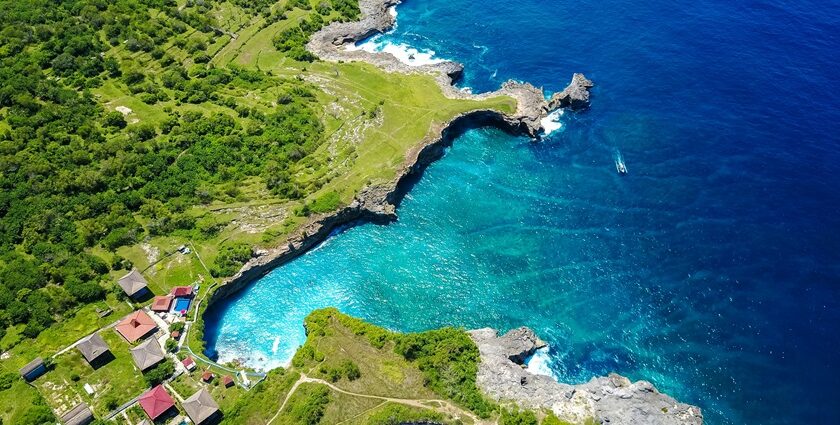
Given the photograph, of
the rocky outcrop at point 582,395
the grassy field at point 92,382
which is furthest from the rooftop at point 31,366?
the rocky outcrop at point 582,395

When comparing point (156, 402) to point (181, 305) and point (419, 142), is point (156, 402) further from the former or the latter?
point (419, 142)

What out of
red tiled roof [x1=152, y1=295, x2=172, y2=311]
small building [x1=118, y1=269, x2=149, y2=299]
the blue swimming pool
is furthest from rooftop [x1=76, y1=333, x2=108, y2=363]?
the blue swimming pool

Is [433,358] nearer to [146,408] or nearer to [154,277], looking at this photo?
[146,408]

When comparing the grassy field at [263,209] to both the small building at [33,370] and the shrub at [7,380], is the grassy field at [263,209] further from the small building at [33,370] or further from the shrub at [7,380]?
the small building at [33,370]

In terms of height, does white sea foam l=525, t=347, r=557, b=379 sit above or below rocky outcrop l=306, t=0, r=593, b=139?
below

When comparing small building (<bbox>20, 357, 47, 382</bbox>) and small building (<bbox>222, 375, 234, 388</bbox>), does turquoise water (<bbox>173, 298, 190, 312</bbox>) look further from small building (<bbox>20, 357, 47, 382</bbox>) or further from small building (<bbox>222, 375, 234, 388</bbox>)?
small building (<bbox>20, 357, 47, 382</bbox>)

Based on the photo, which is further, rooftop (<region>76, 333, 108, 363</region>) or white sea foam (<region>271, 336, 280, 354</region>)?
white sea foam (<region>271, 336, 280, 354</region>)

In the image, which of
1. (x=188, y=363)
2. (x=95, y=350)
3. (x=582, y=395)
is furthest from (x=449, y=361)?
(x=95, y=350)
